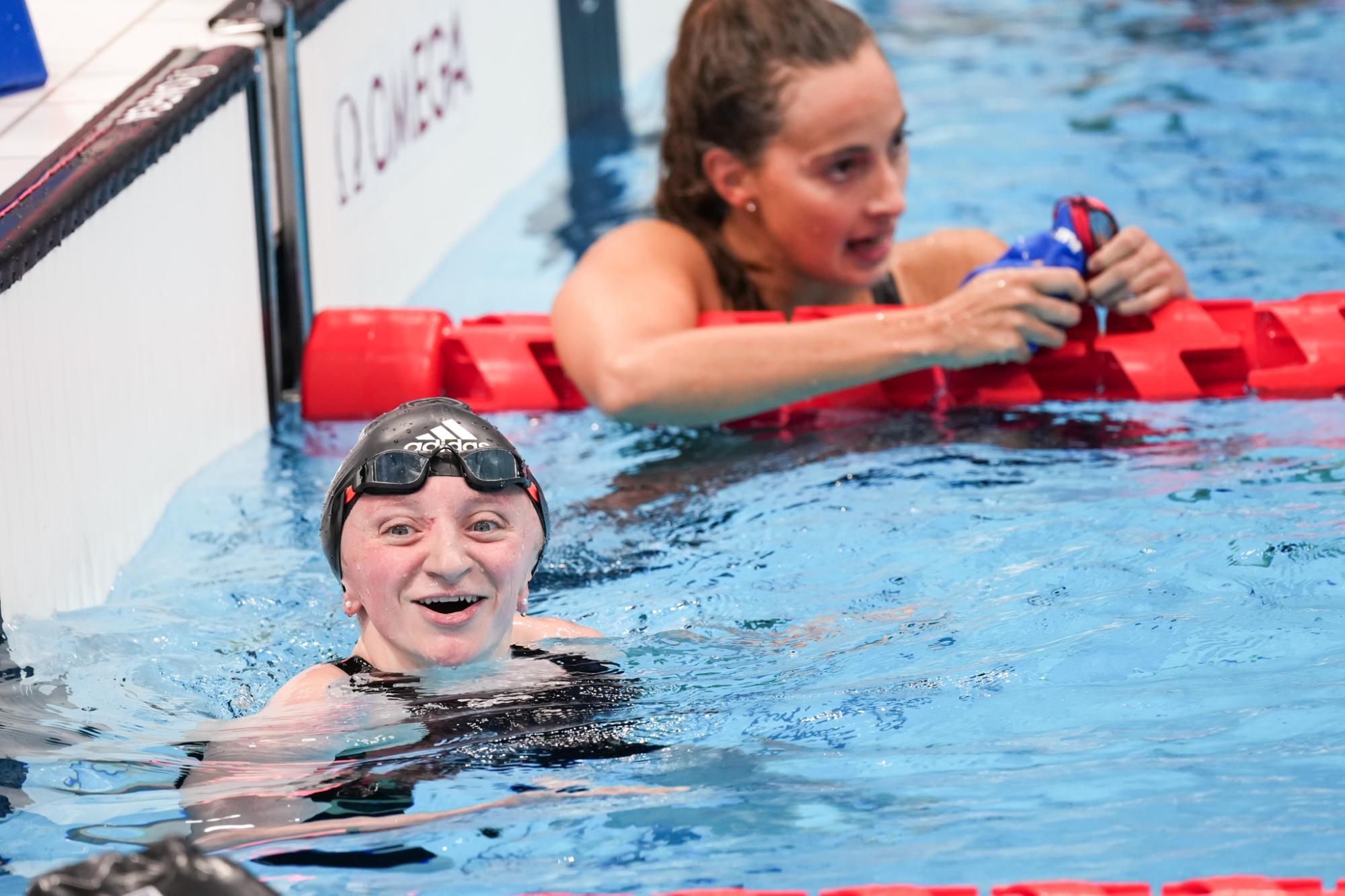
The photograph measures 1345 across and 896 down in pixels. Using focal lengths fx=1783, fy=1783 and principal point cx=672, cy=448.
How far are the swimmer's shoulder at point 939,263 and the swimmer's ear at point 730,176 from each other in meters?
0.55

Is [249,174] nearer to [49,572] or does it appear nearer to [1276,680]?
[49,572]

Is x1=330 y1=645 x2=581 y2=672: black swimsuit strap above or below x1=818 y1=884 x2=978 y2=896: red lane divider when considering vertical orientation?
below

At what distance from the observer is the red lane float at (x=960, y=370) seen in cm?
384

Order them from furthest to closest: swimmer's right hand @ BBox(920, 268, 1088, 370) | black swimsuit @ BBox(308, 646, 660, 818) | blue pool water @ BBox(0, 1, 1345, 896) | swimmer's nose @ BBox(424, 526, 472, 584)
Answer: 1. swimmer's right hand @ BBox(920, 268, 1088, 370)
2. swimmer's nose @ BBox(424, 526, 472, 584)
3. black swimsuit @ BBox(308, 646, 660, 818)
4. blue pool water @ BBox(0, 1, 1345, 896)

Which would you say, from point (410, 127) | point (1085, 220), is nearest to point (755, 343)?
point (1085, 220)

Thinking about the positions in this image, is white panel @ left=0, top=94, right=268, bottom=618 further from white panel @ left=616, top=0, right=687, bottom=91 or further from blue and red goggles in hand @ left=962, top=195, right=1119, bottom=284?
white panel @ left=616, top=0, right=687, bottom=91

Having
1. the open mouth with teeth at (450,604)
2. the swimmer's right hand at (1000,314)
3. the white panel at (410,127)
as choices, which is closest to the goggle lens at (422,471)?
the open mouth with teeth at (450,604)

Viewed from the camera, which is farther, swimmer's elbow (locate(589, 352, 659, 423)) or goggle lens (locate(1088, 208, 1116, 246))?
goggle lens (locate(1088, 208, 1116, 246))

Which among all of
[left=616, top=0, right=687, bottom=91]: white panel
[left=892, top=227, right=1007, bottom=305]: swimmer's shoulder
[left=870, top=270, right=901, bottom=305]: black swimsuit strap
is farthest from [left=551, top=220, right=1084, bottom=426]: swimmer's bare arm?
[left=616, top=0, right=687, bottom=91]: white panel

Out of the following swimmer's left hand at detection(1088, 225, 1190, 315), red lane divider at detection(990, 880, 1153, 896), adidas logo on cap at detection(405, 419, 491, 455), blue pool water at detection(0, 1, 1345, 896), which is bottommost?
blue pool water at detection(0, 1, 1345, 896)

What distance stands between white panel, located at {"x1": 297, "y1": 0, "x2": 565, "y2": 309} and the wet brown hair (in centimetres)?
105

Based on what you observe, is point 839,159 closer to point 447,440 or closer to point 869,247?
point 869,247

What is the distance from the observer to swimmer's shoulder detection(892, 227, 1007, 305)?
434 cm

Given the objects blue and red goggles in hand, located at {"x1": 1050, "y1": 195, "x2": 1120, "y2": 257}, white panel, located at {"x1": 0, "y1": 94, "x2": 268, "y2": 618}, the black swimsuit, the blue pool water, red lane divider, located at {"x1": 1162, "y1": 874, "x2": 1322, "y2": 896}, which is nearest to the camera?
red lane divider, located at {"x1": 1162, "y1": 874, "x2": 1322, "y2": 896}
